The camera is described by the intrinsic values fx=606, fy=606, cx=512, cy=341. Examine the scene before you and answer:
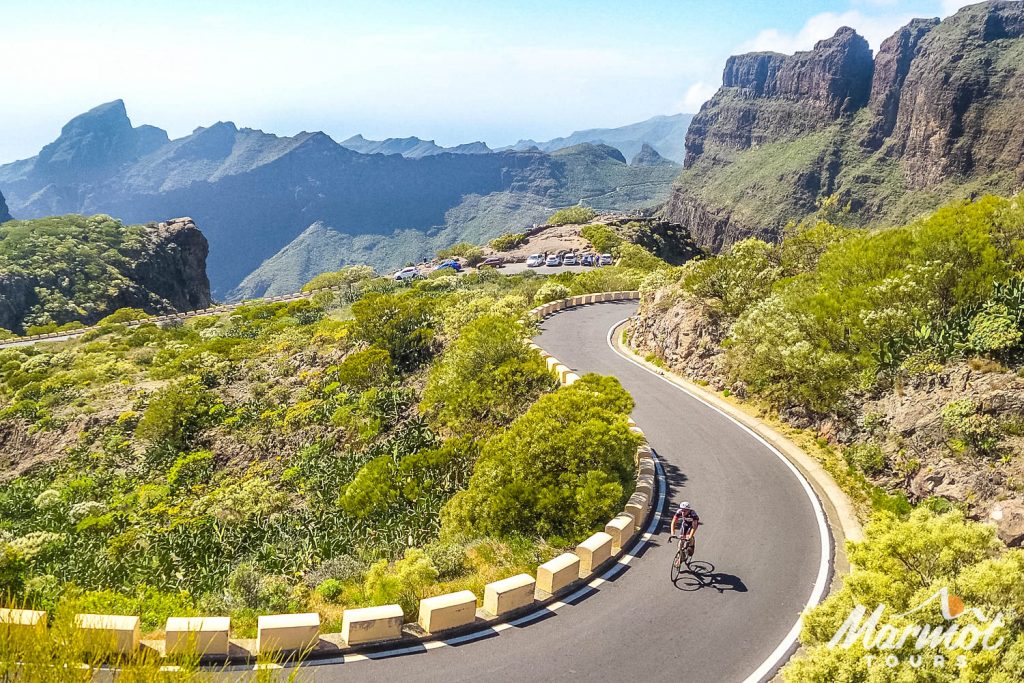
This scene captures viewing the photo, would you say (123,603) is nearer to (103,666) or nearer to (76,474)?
(103,666)

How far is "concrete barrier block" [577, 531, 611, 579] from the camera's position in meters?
11.0

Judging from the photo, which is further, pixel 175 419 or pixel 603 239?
pixel 603 239

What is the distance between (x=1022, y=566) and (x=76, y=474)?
25266mm

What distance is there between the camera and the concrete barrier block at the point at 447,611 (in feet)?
29.8

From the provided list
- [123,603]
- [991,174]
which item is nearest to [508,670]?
[123,603]

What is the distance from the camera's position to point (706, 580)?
11.0 meters

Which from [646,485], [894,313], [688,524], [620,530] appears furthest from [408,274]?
[688,524]

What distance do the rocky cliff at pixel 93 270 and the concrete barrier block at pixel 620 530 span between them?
80.3m

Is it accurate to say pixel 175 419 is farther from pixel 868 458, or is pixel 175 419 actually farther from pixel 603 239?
pixel 603 239

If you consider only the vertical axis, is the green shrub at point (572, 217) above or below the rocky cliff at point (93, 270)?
above

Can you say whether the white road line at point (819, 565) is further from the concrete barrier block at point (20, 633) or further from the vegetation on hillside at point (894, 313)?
the concrete barrier block at point (20, 633)

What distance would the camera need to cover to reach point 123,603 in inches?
380

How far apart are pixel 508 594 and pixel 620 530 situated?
3080 millimetres

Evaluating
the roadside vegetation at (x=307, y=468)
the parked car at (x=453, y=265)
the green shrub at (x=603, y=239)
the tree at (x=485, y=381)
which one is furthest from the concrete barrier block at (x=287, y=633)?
the green shrub at (x=603, y=239)
